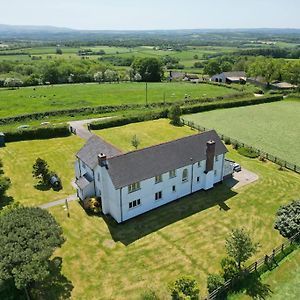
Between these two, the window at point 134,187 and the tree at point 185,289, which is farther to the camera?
the window at point 134,187

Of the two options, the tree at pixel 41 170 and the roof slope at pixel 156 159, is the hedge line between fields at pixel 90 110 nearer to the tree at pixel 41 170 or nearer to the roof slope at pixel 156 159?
the tree at pixel 41 170

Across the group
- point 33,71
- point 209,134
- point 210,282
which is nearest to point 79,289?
point 210,282

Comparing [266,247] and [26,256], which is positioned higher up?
[26,256]

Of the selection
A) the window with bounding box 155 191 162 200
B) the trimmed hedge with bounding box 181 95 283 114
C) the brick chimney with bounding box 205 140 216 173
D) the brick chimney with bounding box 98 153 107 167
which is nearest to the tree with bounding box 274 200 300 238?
the brick chimney with bounding box 205 140 216 173

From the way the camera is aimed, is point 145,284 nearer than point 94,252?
Yes

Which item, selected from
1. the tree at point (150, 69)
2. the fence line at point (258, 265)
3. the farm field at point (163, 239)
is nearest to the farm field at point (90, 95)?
the tree at point (150, 69)

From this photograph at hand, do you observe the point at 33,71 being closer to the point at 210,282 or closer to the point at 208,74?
the point at 208,74
